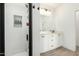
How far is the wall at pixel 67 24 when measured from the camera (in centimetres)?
114

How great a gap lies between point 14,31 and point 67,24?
2.48ft

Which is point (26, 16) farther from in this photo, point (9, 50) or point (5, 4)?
point (9, 50)

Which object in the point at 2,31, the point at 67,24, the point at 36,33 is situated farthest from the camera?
the point at 67,24

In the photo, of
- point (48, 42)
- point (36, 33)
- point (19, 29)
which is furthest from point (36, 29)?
point (48, 42)

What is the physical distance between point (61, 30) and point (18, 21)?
67cm

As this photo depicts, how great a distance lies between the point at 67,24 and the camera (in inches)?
46.1

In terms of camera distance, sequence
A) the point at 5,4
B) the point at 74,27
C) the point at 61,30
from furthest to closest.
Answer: the point at 61,30, the point at 74,27, the point at 5,4

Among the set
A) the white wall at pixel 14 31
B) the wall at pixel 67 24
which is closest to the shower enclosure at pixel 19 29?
the white wall at pixel 14 31

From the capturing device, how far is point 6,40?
35.2 inches

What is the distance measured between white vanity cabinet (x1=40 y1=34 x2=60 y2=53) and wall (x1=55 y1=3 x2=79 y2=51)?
14 cm

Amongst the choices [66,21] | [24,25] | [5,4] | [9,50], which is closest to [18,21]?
[24,25]

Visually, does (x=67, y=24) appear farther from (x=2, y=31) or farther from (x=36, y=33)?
(x=2, y=31)

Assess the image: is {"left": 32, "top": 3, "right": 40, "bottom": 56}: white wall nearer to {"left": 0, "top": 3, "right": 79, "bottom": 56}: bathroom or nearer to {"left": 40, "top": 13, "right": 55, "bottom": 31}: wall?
{"left": 0, "top": 3, "right": 79, "bottom": 56}: bathroom

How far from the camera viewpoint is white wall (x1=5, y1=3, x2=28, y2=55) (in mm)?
899
